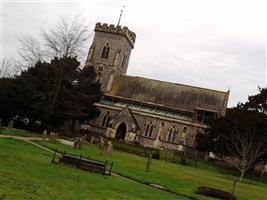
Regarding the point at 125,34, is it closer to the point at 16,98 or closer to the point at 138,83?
the point at 138,83

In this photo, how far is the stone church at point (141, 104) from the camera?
211ft

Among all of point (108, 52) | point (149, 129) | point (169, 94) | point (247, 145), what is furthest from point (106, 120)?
point (247, 145)

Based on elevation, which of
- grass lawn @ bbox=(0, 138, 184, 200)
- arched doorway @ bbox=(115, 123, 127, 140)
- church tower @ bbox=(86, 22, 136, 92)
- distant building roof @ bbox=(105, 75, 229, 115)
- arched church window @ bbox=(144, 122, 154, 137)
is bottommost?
grass lawn @ bbox=(0, 138, 184, 200)

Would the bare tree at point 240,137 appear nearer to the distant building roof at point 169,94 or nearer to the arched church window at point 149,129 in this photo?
the distant building roof at point 169,94

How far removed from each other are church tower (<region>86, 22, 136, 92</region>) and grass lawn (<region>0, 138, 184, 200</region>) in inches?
1956

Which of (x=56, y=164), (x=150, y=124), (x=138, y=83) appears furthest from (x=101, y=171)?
(x=138, y=83)

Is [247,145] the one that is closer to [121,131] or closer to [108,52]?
[121,131]

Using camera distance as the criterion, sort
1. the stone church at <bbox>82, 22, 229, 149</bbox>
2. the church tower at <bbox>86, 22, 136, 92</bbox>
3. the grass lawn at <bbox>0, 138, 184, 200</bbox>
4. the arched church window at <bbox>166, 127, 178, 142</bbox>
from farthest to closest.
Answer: the church tower at <bbox>86, 22, 136, 92</bbox> → the arched church window at <bbox>166, 127, 178, 142</bbox> → the stone church at <bbox>82, 22, 229, 149</bbox> → the grass lawn at <bbox>0, 138, 184, 200</bbox>

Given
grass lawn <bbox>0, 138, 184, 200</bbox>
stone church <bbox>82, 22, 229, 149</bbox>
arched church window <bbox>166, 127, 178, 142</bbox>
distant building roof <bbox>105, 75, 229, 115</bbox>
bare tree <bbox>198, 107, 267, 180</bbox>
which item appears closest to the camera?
grass lawn <bbox>0, 138, 184, 200</bbox>

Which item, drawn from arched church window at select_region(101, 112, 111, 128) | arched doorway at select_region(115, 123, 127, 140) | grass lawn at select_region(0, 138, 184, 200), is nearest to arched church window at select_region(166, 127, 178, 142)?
arched doorway at select_region(115, 123, 127, 140)

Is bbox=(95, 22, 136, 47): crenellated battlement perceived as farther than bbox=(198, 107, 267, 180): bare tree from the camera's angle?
Yes

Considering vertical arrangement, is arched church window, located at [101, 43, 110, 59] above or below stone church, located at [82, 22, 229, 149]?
above

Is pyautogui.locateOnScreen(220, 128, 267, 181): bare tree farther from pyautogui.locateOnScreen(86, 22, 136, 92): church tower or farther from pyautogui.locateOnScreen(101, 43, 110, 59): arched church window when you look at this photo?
pyautogui.locateOnScreen(101, 43, 110, 59): arched church window

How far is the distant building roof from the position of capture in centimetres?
6588
